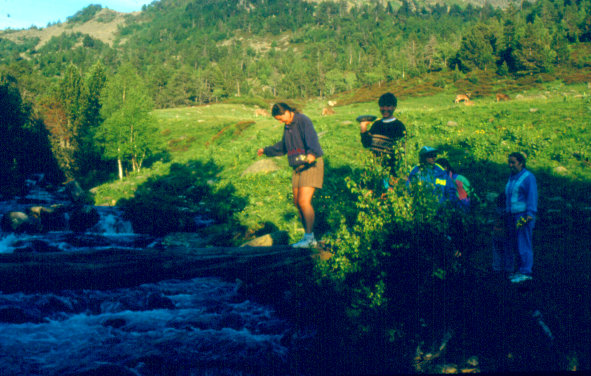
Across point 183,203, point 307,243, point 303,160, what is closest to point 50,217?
point 183,203

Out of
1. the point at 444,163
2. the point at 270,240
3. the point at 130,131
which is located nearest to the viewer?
the point at 444,163

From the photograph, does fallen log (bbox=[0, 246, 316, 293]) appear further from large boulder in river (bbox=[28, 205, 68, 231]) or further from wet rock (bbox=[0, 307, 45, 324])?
large boulder in river (bbox=[28, 205, 68, 231])

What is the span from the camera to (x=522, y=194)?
239 inches

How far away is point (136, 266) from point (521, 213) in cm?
627

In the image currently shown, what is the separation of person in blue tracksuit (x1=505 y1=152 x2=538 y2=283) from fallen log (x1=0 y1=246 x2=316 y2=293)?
337 centimetres

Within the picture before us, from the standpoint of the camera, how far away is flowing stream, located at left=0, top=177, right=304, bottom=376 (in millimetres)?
4223

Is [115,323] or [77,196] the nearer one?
[115,323]

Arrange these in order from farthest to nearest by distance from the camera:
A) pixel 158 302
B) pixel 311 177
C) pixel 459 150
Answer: pixel 459 150
pixel 311 177
pixel 158 302

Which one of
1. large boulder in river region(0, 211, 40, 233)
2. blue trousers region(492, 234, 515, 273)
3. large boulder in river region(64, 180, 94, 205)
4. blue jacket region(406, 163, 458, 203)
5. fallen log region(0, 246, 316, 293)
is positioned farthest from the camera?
large boulder in river region(64, 180, 94, 205)

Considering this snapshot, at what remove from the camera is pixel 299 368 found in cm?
445

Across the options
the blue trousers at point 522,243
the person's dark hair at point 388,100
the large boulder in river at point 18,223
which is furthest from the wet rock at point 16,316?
the large boulder in river at point 18,223

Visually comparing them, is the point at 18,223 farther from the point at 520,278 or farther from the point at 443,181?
the point at 520,278

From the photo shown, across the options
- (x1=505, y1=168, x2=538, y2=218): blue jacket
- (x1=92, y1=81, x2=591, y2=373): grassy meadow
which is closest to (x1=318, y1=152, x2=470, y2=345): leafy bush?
(x1=92, y1=81, x2=591, y2=373): grassy meadow

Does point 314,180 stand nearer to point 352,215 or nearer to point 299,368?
point 352,215
